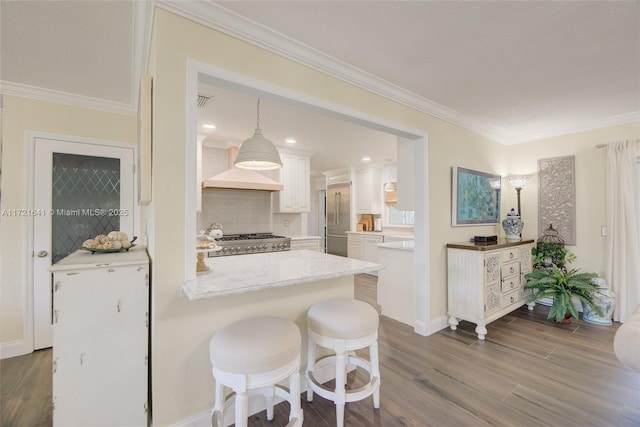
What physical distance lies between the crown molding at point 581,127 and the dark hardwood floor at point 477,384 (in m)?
2.45

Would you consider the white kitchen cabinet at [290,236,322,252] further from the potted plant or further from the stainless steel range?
the potted plant

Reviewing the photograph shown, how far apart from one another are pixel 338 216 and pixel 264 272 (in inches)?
205

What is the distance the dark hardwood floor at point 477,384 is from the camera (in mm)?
1725

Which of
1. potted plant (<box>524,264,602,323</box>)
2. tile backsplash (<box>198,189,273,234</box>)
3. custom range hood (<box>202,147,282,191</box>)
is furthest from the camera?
tile backsplash (<box>198,189,273,234</box>)

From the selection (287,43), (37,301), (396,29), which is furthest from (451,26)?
(37,301)

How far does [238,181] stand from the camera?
406 centimetres

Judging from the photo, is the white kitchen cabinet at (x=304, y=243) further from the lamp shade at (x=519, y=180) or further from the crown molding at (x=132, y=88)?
the lamp shade at (x=519, y=180)

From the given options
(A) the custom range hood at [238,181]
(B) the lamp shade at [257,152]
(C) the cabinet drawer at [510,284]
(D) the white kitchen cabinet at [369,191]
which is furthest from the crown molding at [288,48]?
(D) the white kitchen cabinet at [369,191]

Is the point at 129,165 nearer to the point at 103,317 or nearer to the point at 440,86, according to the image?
the point at 103,317

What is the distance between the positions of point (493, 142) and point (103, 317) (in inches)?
185

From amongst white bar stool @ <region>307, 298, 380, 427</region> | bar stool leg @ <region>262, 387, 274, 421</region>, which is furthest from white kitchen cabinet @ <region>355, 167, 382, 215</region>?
bar stool leg @ <region>262, 387, 274, 421</region>

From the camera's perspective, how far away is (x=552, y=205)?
3.77 meters

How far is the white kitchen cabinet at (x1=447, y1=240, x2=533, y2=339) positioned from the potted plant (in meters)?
0.25

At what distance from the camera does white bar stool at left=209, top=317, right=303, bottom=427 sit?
127cm
